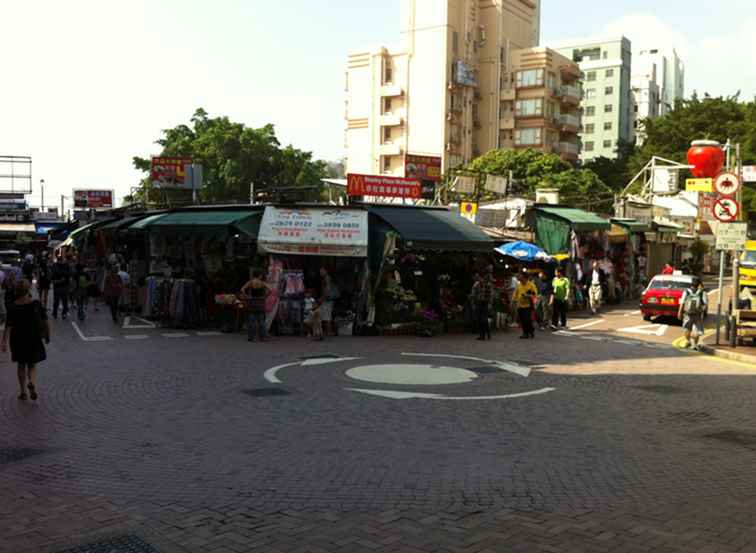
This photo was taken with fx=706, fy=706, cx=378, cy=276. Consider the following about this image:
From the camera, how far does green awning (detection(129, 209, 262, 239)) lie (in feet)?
64.6

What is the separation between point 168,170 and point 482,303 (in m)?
26.1

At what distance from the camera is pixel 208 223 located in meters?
20.2

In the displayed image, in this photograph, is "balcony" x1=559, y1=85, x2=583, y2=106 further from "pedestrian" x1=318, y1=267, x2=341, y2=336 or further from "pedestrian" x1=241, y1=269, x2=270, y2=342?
"pedestrian" x1=241, y1=269, x2=270, y2=342

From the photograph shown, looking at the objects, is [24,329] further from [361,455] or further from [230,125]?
[230,125]

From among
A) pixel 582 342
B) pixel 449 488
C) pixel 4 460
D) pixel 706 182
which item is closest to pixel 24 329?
pixel 4 460

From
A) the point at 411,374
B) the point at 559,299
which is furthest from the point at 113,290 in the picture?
the point at 559,299

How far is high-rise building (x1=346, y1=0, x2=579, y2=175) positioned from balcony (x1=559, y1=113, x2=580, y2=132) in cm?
16

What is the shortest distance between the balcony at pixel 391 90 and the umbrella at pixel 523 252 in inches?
1977

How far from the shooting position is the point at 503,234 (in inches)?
1124

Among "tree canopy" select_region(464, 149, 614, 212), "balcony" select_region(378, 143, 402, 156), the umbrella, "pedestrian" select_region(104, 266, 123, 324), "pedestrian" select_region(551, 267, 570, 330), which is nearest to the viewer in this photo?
"pedestrian" select_region(104, 266, 123, 324)

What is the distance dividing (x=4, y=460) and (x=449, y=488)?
475 cm

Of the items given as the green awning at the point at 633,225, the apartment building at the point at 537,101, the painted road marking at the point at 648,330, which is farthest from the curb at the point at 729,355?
the apartment building at the point at 537,101

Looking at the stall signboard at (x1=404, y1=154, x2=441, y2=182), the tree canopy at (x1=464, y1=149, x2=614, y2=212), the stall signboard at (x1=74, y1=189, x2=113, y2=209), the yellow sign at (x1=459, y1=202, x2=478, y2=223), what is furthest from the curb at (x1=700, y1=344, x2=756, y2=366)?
the stall signboard at (x1=74, y1=189, x2=113, y2=209)

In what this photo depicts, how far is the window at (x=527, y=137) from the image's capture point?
74812 millimetres
